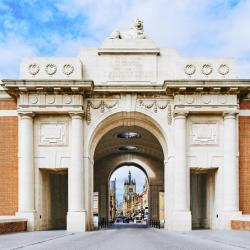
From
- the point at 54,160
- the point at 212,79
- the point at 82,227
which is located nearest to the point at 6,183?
the point at 54,160

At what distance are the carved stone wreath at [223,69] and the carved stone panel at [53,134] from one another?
10817 mm

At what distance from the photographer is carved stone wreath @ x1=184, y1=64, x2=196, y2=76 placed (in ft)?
113

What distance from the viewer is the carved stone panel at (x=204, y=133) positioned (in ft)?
113

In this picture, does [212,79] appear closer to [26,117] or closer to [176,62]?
[176,62]

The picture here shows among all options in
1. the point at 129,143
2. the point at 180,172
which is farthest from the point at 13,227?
the point at 129,143

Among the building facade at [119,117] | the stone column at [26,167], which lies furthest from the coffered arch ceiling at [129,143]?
the stone column at [26,167]

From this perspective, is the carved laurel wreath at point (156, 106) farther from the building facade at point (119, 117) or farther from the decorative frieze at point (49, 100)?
the decorative frieze at point (49, 100)

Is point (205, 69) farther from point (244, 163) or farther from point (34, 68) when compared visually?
point (34, 68)

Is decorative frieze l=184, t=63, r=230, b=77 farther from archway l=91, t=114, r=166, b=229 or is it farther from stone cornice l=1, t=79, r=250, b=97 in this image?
archway l=91, t=114, r=166, b=229

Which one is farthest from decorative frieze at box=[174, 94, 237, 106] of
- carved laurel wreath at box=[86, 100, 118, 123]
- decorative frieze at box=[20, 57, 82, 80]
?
decorative frieze at box=[20, 57, 82, 80]

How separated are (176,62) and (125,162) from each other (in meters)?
26.8

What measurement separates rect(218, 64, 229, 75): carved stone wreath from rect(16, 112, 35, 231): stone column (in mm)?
12635

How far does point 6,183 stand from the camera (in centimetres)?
3434

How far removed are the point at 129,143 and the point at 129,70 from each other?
16.1 m
